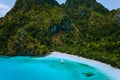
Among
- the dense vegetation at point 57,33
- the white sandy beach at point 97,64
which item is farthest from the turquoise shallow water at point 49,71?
the dense vegetation at point 57,33

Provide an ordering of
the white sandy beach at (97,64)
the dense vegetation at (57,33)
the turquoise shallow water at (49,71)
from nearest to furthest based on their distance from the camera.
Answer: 1. the turquoise shallow water at (49,71)
2. the white sandy beach at (97,64)
3. the dense vegetation at (57,33)

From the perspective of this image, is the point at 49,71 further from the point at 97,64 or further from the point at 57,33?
A: the point at 57,33

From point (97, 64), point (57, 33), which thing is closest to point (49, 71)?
point (97, 64)

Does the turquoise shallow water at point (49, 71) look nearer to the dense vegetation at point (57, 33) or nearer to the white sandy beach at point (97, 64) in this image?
the white sandy beach at point (97, 64)

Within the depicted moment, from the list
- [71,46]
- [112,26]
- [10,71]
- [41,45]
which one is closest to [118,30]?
[112,26]

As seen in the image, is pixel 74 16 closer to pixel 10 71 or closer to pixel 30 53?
pixel 30 53
